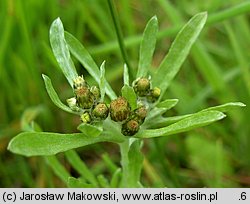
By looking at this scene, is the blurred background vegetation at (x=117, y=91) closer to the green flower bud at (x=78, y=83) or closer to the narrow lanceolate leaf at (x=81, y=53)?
the narrow lanceolate leaf at (x=81, y=53)

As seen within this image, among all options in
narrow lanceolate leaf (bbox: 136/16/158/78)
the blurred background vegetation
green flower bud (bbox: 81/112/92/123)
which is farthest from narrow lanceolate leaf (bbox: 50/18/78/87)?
the blurred background vegetation

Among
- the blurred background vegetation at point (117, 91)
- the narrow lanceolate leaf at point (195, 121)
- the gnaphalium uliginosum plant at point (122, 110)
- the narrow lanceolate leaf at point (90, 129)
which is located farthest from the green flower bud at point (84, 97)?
the blurred background vegetation at point (117, 91)

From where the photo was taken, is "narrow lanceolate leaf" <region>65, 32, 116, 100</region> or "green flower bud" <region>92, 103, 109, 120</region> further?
"narrow lanceolate leaf" <region>65, 32, 116, 100</region>

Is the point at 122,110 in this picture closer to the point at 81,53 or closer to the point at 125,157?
the point at 125,157

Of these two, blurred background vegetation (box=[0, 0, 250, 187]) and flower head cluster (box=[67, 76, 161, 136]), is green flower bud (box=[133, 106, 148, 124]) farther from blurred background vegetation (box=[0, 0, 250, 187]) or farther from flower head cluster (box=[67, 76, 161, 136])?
blurred background vegetation (box=[0, 0, 250, 187])

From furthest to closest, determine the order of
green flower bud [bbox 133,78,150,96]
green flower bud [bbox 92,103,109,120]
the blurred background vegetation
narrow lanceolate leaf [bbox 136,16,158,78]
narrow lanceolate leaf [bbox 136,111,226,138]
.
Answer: the blurred background vegetation < narrow lanceolate leaf [bbox 136,16,158,78] < green flower bud [bbox 133,78,150,96] < green flower bud [bbox 92,103,109,120] < narrow lanceolate leaf [bbox 136,111,226,138]

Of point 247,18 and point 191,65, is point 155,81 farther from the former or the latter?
point 247,18

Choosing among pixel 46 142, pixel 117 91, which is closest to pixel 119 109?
pixel 46 142
